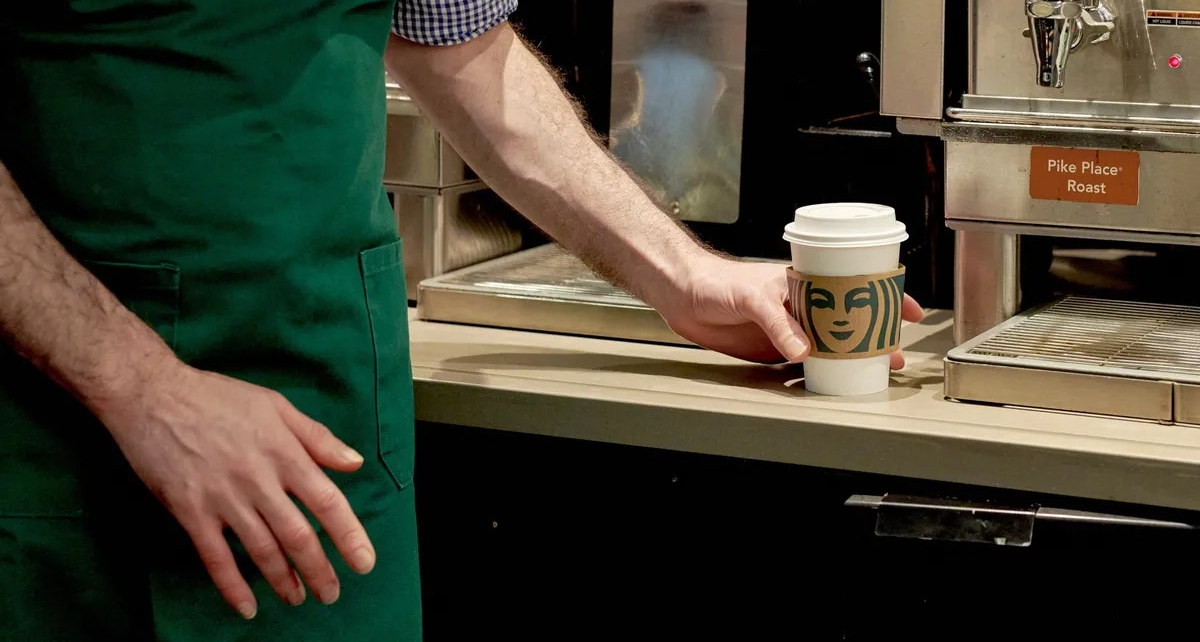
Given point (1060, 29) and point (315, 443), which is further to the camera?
point (1060, 29)

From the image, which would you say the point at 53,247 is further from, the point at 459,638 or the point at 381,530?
the point at 459,638

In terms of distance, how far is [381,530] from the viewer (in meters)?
1.32

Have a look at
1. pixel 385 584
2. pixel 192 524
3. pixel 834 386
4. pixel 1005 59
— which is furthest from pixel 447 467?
pixel 1005 59

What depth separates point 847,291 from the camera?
1.39m

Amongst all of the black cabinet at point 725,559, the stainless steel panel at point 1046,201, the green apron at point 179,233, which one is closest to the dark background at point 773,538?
the black cabinet at point 725,559

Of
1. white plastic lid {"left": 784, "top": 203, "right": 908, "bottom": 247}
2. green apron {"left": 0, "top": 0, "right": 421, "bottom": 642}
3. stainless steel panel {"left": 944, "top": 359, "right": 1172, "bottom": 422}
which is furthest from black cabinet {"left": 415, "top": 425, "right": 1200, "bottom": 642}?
green apron {"left": 0, "top": 0, "right": 421, "bottom": 642}

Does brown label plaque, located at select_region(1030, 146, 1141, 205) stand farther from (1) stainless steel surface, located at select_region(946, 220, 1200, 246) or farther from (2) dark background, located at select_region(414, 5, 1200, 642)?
(2) dark background, located at select_region(414, 5, 1200, 642)

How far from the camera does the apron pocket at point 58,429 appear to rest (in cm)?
118

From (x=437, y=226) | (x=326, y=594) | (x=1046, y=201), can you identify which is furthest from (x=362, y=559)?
(x=437, y=226)

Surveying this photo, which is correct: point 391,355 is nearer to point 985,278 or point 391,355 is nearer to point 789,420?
point 789,420

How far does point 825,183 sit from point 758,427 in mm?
577

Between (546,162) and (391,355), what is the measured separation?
0.33m

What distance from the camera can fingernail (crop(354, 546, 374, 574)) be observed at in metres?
1.05

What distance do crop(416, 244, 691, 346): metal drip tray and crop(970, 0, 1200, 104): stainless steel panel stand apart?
44 cm
